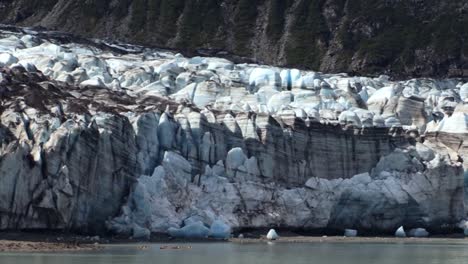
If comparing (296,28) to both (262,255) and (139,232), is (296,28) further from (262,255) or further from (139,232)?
(262,255)

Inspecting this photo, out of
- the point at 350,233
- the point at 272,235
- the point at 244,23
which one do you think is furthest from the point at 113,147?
the point at 244,23

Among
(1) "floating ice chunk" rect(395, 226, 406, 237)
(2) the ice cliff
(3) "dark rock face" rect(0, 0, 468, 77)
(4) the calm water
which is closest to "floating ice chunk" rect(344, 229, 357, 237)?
(2) the ice cliff

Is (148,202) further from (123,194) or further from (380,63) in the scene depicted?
(380,63)

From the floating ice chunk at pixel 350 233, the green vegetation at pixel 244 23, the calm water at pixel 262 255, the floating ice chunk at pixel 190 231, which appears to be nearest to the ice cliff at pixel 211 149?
the floating ice chunk at pixel 190 231

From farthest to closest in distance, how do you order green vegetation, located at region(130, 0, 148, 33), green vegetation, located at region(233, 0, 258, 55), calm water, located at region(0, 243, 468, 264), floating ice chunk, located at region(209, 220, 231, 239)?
1. green vegetation, located at region(130, 0, 148, 33)
2. green vegetation, located at region(233, 0, 258, 55)
3. floating ice chunk, located at region(209, 220, 231, 239)
4. calm water, located at region(0, 243, 468, 264)

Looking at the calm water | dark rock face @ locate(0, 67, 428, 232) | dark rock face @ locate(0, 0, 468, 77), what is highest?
dark rock face @ locate(0, 0, 468, 77)

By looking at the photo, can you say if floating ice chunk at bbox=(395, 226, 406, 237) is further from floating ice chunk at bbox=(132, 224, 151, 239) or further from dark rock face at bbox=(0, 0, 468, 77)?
dark rock face at bbox=(0, 0, 468, 77)
